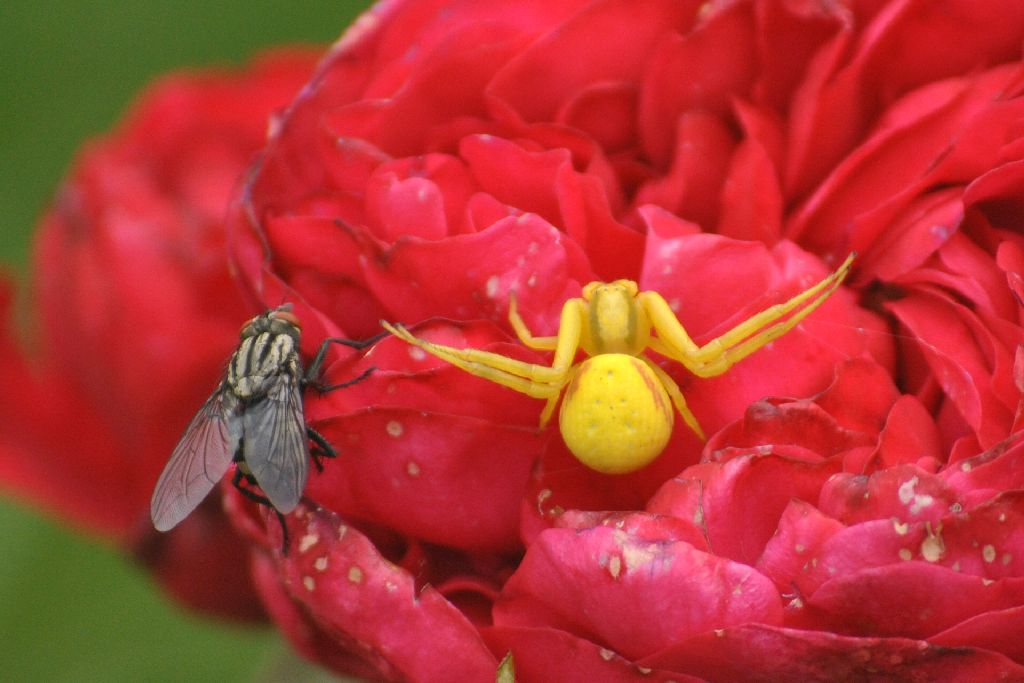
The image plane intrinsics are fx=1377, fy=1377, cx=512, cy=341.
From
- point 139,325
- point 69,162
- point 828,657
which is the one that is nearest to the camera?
point 828,657

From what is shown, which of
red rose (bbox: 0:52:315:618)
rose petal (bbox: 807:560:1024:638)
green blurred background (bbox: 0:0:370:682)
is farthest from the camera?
green blurred background (bbox: 0:0:370:682)

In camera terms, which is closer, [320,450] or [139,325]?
[320,450]

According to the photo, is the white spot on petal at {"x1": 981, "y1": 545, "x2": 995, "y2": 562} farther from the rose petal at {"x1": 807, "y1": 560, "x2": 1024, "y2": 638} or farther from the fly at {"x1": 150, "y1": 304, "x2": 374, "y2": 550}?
the fly at {"x1": 150, "y1": 304, "x2": 374, "y2": 550}

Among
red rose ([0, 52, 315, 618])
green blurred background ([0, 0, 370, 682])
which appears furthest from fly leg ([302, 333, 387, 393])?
green blurred background ([0, 0, 370, 682])

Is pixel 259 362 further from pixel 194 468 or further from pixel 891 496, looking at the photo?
pixel 891 496

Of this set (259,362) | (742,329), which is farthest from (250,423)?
(742,329)

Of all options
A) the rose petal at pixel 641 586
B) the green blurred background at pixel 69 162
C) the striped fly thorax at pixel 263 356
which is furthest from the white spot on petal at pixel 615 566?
the green blurred background at pixel 69 162

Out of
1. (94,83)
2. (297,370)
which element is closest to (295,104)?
(297,370)

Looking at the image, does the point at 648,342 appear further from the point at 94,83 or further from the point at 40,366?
the point at 94,83
